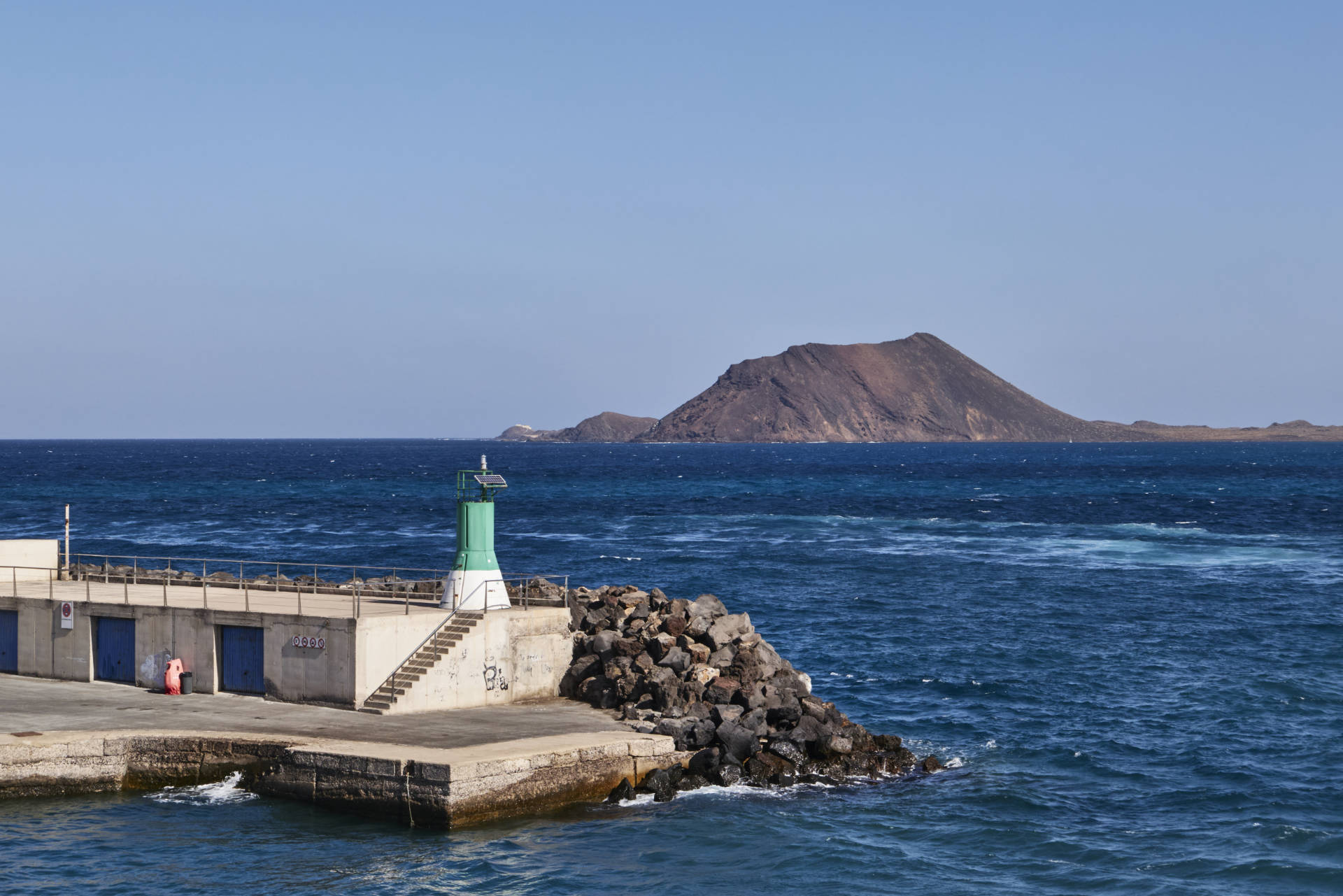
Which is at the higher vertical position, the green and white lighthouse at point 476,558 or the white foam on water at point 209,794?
the green and white lighthouse at point 476,558

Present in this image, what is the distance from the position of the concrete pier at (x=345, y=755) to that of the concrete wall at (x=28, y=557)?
10.7 meters

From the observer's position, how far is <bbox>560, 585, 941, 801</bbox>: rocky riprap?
90.1 ft

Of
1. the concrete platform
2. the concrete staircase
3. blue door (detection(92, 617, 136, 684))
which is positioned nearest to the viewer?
the concrete platform

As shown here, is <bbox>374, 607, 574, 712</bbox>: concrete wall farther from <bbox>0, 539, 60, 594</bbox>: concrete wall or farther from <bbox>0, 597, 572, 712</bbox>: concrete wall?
<bbox>0, 539, 60, 594</bbox>: concrete wall

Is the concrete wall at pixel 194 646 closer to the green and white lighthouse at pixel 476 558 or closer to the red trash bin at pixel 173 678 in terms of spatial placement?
the red trash bin at pixel 173 678

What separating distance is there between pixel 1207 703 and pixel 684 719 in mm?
16962

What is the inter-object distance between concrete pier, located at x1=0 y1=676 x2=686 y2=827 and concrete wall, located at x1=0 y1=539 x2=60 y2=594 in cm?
1073

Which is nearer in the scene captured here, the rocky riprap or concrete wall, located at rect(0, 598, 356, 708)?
the rocky riprap

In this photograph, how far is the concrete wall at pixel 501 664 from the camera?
29.0 metres

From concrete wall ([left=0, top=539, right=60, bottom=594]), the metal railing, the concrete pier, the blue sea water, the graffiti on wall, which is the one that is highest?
concrete wall ([left=0, top=539, right=60, bottom=594])

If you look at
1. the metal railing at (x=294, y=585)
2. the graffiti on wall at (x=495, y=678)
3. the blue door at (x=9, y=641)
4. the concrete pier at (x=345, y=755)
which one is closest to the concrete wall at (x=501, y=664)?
the graffiti on wall at (x=495, y=678)

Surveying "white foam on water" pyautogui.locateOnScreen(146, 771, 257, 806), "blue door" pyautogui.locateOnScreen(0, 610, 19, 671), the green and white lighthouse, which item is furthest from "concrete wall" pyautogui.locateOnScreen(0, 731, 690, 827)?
"blue door" pyautogui.locateOnScreen(0, 610, 19, 671)

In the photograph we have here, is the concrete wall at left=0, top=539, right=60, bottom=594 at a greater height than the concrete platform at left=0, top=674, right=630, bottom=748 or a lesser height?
greater

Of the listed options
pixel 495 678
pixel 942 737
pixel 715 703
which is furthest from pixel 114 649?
pixel 942 737
